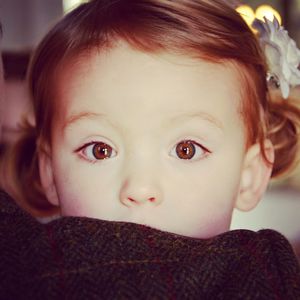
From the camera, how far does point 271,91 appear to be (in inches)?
48.9

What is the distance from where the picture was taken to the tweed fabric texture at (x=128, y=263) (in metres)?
0.67

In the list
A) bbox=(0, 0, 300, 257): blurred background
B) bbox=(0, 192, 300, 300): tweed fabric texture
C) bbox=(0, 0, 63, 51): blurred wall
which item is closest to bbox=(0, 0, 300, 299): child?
bbox=(0, 192, 300, 300): tweed fabric texture

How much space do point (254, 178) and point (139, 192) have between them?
0.32 meters

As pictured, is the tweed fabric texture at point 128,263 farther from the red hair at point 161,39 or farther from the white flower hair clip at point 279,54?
the white flower hair clip at point 279,54

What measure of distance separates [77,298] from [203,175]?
35 cm

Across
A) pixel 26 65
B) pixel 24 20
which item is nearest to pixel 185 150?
pixel 26 65

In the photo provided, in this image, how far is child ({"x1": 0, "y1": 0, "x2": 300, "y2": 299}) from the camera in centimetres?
70

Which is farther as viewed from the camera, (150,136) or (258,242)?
(150,136)

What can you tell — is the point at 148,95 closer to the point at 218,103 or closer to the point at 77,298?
the point at 218,103

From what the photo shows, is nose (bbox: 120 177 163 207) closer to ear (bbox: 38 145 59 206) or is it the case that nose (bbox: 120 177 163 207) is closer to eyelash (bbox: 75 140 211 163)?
eyelash (bbox: 75 140 211 163)

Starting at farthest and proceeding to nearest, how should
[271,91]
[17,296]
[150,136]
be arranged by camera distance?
[271,91]
[150,136]
[17,296]

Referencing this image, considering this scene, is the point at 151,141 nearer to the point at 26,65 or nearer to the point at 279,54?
the point at 279,54

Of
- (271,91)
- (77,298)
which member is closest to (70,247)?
(77,298)

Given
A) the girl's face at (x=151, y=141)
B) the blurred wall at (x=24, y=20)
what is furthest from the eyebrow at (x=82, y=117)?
the blurred wall at (x=24, y=20)
